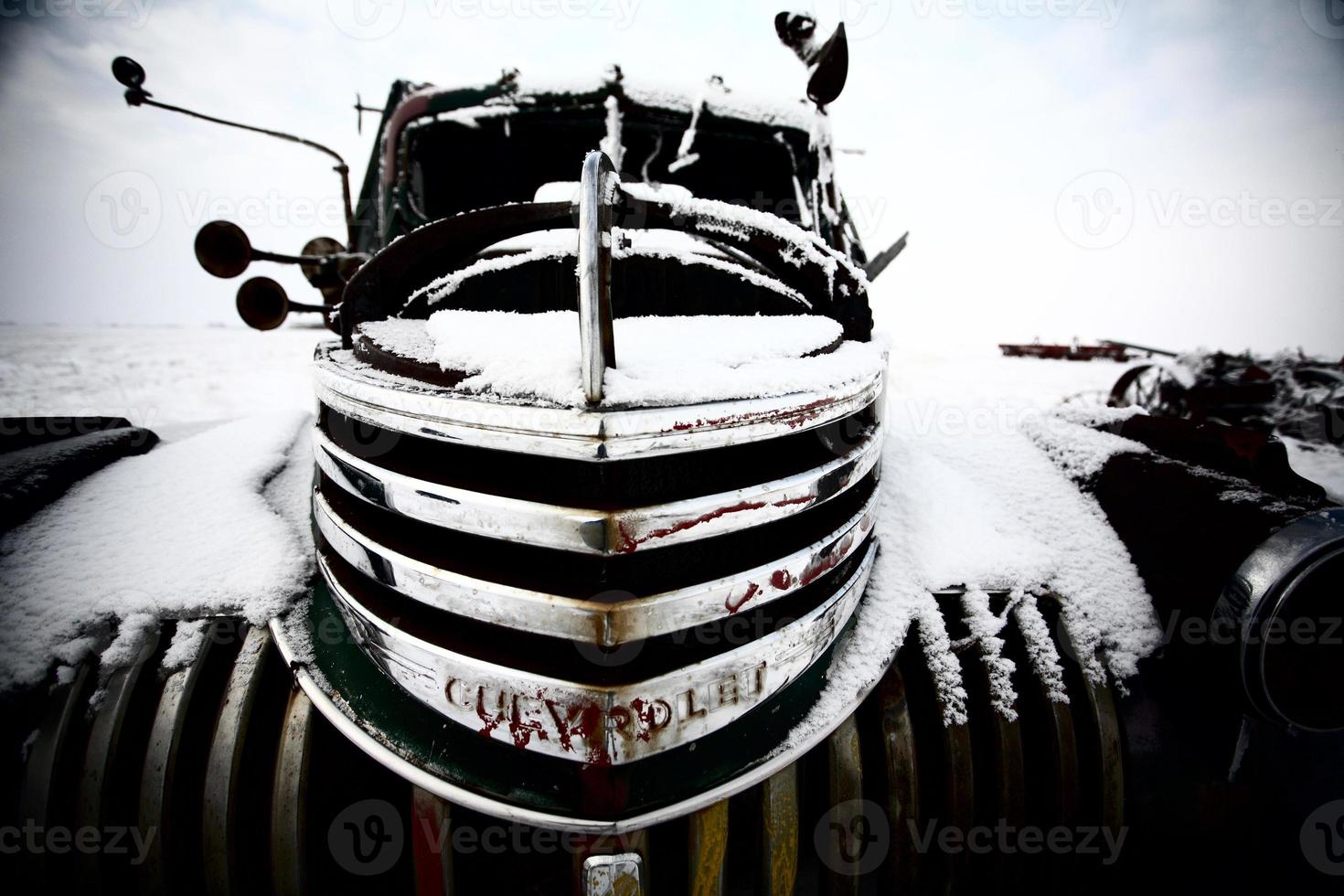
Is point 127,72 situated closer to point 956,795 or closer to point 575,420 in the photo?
point 575,420

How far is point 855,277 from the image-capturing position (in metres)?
1.91

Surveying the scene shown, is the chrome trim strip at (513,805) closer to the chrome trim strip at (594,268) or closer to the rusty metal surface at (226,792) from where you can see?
the rusty metal surface at (226,792)

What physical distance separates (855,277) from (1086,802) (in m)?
1.72

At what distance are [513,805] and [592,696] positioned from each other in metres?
0.30

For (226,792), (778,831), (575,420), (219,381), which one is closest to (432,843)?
(226,792)

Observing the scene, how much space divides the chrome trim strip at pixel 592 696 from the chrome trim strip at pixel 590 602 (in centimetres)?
9

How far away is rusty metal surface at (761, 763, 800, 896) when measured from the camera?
1.35 m

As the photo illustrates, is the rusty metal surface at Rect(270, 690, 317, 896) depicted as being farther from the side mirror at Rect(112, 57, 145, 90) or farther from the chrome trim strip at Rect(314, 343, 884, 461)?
the side mirror at Rect(112, 57, 145, 90)

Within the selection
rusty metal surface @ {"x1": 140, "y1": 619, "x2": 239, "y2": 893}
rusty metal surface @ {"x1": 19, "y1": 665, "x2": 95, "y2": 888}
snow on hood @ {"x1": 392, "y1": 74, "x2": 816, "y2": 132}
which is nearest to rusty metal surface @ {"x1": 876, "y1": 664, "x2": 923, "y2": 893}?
rusty metal surface @ {"x1": 140, "y1": 619, "x2": 239, "y2": 893}

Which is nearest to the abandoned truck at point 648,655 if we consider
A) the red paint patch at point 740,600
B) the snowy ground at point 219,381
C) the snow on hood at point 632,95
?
the red paint patch at point 740,600

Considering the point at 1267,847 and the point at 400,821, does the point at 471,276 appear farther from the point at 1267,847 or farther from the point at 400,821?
the point at 1267,847

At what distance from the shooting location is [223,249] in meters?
1.97

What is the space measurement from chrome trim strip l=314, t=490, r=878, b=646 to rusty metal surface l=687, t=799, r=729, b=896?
0.51m

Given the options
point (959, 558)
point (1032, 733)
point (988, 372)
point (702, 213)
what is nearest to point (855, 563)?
point (959, 558)
